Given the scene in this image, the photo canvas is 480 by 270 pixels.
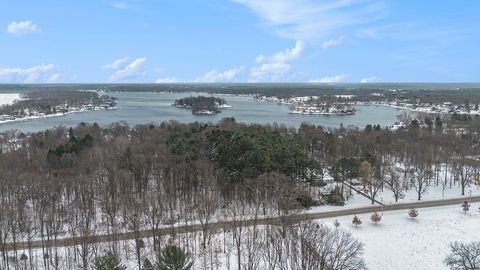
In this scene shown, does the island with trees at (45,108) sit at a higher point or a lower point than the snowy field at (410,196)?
higher

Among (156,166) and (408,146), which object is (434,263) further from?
(408,146)

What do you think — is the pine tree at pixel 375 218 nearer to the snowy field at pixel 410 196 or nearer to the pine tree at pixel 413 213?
the pine tree at pixel 413 213

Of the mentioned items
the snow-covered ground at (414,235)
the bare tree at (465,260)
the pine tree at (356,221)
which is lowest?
the snow-covered ground at (414,235)

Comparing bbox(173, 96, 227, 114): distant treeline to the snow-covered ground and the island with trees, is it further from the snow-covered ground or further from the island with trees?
the snow-covered ground

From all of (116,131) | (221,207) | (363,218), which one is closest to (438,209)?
(363,218)

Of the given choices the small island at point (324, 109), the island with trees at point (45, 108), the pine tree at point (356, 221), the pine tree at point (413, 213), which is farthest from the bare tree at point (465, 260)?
the small island at point (324, 109)

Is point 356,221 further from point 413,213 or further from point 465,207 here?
point 465,207

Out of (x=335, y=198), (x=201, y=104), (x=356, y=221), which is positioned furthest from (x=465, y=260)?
(x=201, y=104)

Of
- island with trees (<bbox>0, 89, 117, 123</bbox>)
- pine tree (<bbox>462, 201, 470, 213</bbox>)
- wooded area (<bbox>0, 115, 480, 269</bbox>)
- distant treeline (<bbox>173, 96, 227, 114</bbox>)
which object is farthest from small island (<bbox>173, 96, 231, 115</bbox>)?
pine tree (<bbox>462, 201, 470, 213</bbox>)
